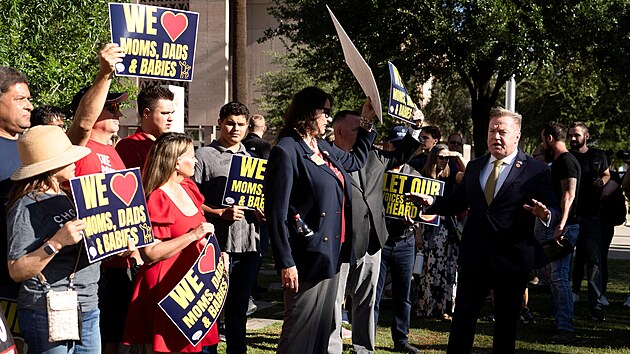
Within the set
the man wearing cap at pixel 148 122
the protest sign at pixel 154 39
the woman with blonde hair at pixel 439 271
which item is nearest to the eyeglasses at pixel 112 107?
the protest sign at pixel 154 39

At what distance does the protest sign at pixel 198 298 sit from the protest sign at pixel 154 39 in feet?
5.40

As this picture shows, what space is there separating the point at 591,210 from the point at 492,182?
4.35 m

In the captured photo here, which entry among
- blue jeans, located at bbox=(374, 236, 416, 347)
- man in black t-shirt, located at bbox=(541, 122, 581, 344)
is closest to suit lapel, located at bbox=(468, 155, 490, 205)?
blue jeans, located at bbox=(374, 236, 416, 347)

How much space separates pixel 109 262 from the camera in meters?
5.87

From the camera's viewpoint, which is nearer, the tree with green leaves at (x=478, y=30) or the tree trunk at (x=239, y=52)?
the tree with green leaves at (x=478, y=30)

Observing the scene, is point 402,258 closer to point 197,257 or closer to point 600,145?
point 197,257

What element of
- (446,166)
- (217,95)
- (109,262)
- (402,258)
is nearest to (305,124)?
(109,262)

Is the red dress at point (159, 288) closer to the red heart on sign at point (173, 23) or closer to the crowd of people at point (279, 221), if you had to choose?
the crowd of people at point (279, 221)

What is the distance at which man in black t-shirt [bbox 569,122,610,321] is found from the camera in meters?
10.3

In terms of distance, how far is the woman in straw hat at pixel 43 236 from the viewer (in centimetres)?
420

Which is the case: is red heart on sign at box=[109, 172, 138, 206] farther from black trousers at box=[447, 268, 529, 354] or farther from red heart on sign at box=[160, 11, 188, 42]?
black trousers at box=[447, 268, 529, 354]

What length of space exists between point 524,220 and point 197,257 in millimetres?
2724

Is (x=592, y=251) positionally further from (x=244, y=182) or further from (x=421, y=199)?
(x=244, y=182)

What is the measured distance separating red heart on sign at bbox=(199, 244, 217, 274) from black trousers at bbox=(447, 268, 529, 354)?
7.54 feet
